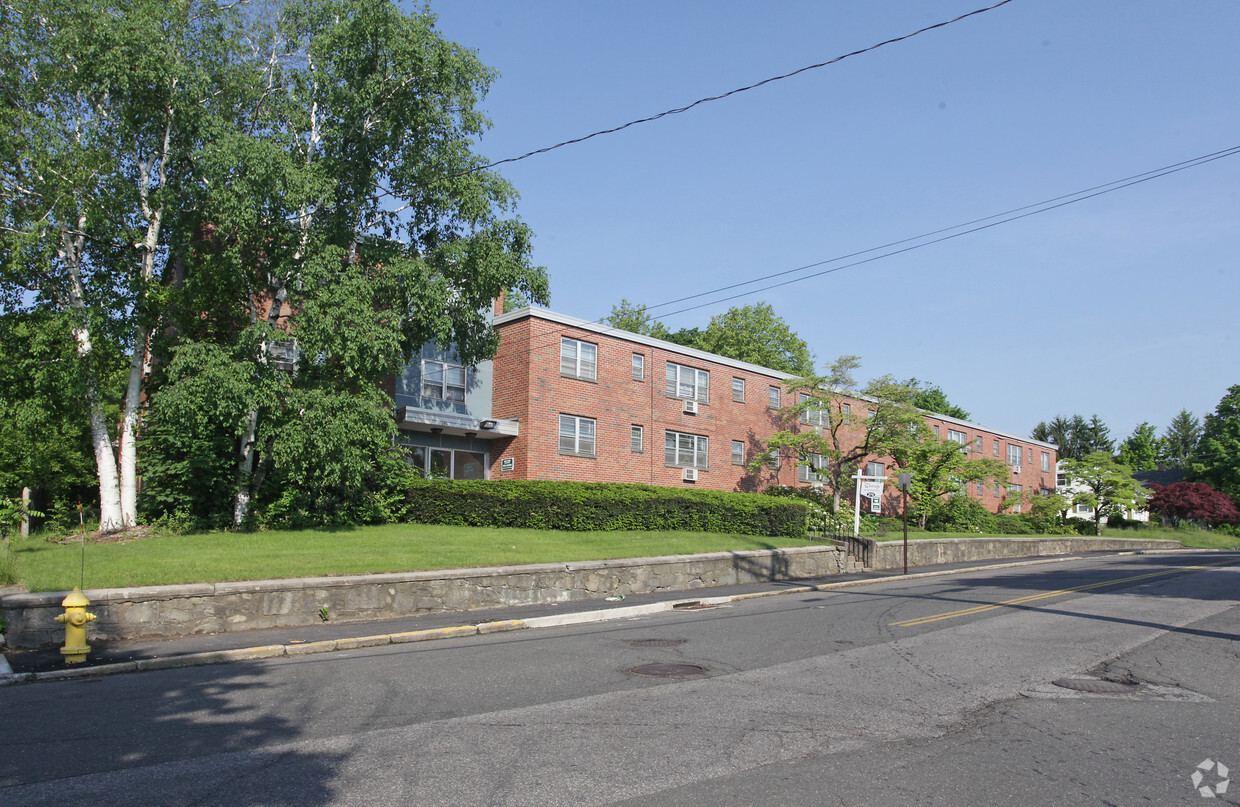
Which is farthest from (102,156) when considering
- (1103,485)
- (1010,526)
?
(1103,485)

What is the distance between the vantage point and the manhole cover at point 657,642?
10633 millimetres

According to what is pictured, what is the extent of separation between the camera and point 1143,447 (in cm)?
10731

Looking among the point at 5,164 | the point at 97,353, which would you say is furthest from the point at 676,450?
the point at 5,164

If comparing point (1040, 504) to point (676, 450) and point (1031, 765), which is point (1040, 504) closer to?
point (676, 450)

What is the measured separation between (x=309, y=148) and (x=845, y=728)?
18814 millimetres

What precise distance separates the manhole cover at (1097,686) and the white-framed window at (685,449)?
23781 millimetres

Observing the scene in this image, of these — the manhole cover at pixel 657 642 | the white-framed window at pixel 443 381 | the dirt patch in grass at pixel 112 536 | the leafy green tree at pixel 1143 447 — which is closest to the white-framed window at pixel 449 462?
the white-framed window at pixel 443 381

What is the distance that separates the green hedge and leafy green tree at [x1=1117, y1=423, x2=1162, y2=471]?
9936cm

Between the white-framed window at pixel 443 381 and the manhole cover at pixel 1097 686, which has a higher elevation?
the white-framed window at pixel 443 381

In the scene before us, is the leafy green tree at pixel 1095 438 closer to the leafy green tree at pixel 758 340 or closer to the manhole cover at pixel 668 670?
the leafy green tree at pixel 758 340

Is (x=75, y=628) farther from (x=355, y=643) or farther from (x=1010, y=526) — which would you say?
(x=1010, y=526)

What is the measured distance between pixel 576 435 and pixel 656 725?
2249 cm

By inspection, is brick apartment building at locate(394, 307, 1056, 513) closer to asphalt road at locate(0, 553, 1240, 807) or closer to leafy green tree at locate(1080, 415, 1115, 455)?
asphalt road at locate(0, 553, 1240, 807)

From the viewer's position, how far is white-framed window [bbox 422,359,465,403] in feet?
89.3
